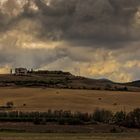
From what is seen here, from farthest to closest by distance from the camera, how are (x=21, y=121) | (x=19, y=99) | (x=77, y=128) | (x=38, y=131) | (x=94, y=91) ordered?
(x=94, y=91) → (x=19, y=99) → (x=21, y=121) → (x=77, y=128) → (x=38, y=131)

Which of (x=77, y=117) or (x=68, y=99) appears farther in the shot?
(x=68, y=99)

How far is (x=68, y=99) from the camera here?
6324 inches

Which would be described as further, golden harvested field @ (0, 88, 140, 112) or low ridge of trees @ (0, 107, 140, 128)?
golden harvested field @ (0, 88, 140, 112)

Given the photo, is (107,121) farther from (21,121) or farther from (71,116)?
(21,121)

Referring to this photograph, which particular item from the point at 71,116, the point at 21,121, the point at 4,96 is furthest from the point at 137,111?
the point at 4,96

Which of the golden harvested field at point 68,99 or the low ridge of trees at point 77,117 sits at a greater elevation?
the golden harvested field at point 68,99

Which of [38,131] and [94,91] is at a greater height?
[94,91]

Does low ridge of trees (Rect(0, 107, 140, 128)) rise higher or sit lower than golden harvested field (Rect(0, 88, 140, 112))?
lower

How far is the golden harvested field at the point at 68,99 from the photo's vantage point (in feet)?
490

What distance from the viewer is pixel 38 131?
4158 inches

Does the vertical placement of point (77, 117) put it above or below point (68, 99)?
below

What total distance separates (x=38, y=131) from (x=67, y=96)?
59.3 m

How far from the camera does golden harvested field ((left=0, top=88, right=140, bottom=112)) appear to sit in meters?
149

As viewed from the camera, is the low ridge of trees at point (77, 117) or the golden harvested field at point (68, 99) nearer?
the low ridge of trees at point (77, 117)
